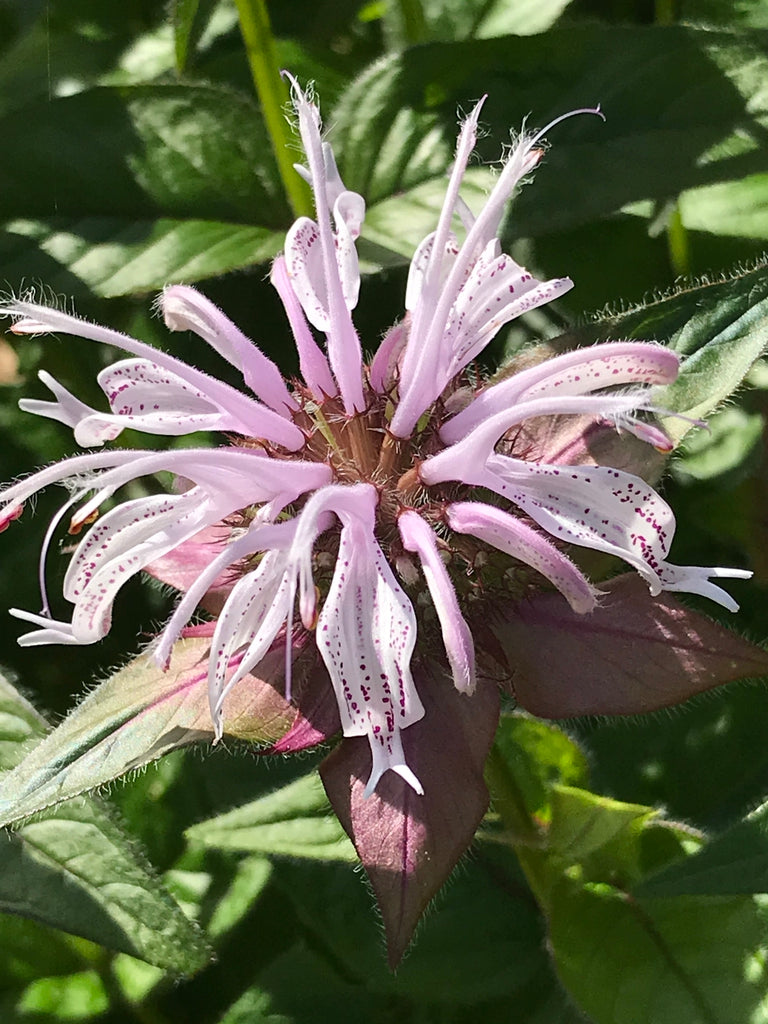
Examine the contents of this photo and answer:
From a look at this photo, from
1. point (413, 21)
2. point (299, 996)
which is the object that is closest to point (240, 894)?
point (299, 996)

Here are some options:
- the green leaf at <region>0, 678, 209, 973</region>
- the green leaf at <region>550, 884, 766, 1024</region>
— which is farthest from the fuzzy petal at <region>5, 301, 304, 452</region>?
the green leaf at <region>550, 884, 766, 1024</region>

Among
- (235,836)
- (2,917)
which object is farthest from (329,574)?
(2,917)

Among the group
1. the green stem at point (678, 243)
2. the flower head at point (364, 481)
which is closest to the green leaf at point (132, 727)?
the flower head at point (364, 481)

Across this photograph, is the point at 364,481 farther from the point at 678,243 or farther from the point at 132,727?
the point at 678,243

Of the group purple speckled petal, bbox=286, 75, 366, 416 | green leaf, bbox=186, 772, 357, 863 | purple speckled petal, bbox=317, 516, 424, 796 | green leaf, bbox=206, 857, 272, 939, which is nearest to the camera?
purple speckled petal, bbox=317, 516, 424, 796

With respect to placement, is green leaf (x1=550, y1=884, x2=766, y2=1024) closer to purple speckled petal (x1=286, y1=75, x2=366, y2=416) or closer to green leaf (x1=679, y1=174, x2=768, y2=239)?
purple speckled petal (x1=286, y1=75, x2=366, y2=416)

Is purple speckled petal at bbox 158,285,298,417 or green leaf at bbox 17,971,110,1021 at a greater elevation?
purple speckled petal at bbox 158,285,298,417

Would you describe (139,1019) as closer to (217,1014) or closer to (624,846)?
(217,1014)
